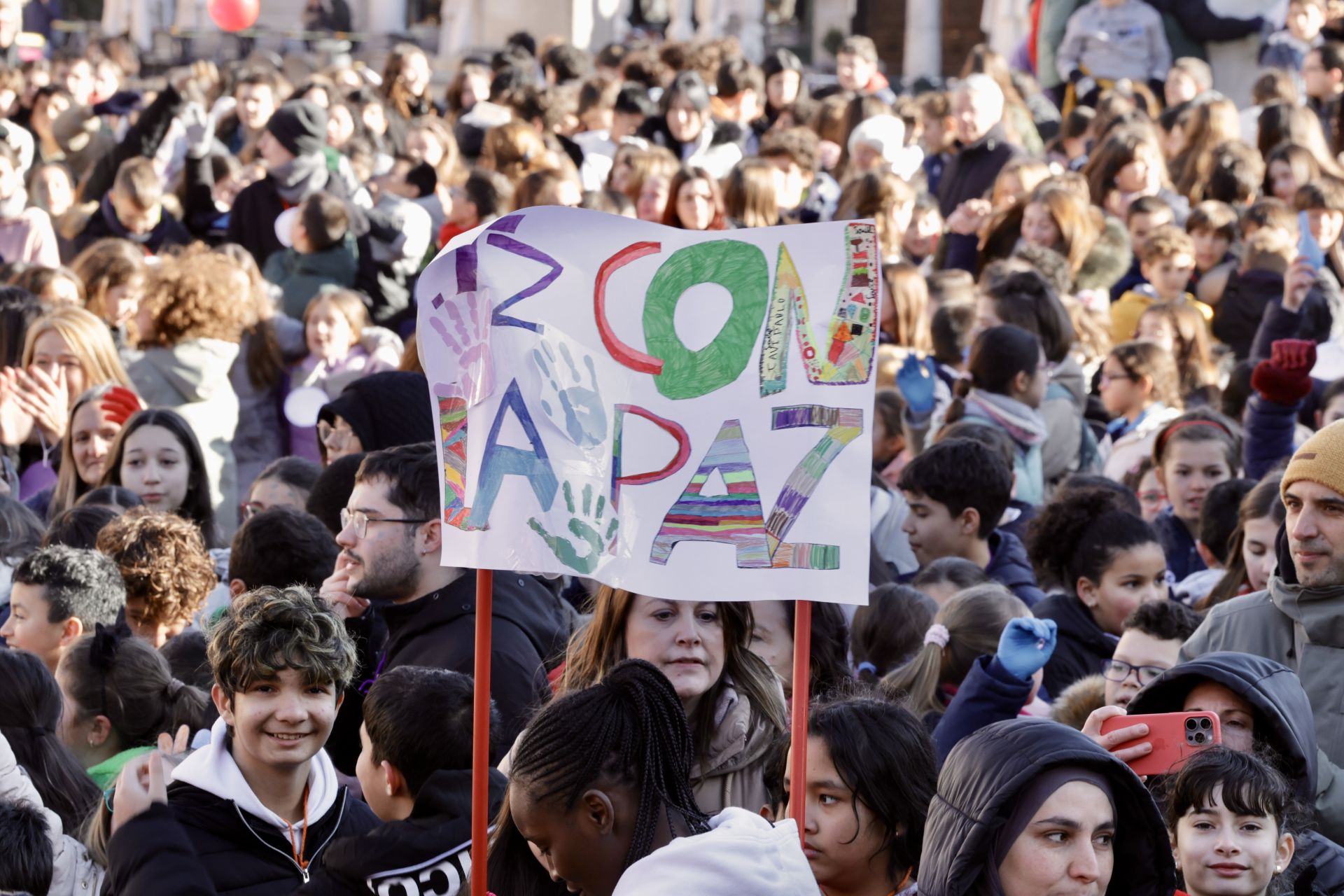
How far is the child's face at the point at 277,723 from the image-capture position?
400 cm

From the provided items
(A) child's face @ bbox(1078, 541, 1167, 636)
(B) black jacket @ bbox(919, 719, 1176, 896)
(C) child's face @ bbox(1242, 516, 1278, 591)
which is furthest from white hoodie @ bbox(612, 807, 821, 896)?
(C) child's face @ bbox(1242, 516, 1278, 591)

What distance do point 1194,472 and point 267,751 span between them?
4.07 metres

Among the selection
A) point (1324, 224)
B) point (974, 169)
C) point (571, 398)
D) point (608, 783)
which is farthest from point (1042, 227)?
point (608, 783)

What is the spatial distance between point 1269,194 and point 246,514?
7.10 meters

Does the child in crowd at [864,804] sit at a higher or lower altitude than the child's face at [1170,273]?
lower

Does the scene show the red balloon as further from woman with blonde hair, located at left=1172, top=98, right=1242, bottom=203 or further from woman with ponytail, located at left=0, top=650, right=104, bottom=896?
woman with ponytail, located at left=0, top=650, right=104, bottom=896

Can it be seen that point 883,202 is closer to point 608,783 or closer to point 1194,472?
point 1194,472

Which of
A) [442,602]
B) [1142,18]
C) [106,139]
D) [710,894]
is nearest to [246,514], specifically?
[442,602]

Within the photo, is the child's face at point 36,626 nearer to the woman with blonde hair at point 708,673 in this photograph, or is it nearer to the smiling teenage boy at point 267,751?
the smiling teenage boy at point 267,751

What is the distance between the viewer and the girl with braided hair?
128 inches

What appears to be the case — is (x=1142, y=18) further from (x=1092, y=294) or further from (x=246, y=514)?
(x=246, y=514)

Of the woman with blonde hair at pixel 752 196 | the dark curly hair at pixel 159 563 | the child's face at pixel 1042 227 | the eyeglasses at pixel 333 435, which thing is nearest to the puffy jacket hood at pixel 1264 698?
the dark curly hair at pixel 159 563

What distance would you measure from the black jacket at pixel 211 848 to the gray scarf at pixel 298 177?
23.9 ft

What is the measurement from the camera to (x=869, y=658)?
5.58 meters
